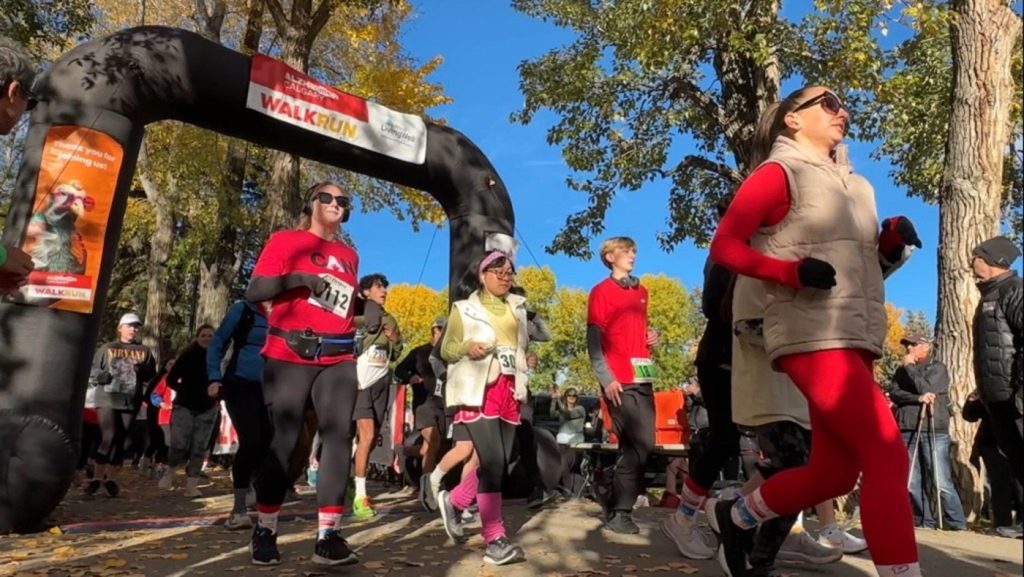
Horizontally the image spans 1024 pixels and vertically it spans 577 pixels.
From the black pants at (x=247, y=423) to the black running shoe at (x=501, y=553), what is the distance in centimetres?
204

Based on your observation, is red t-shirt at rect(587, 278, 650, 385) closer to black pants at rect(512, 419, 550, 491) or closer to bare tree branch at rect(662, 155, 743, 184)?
black pants at rect(512, 419, 550, 491)

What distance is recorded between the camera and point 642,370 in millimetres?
5500

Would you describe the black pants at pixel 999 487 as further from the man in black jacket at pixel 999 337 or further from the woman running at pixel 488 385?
the woman running at pixel 488 385

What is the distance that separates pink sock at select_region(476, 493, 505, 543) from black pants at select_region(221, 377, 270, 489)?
1.90 m

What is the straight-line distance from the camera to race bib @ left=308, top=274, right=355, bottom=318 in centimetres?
436

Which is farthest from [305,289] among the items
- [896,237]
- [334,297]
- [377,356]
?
[377,356]

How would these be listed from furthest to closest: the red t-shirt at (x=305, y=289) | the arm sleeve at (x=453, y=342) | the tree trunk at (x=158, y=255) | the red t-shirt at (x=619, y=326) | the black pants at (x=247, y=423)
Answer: the tree trunk at (x=158, y=255) < the black pants at (x=247, y=423) < the red t-shirt at (x=619, y=326) < the arm sleeve at (x=453, y=342) < the red t-shirt at (x=305, y=289)

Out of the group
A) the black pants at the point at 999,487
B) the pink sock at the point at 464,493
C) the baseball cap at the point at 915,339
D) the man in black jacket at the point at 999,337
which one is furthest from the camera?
the baseball cap at the point at 915,339

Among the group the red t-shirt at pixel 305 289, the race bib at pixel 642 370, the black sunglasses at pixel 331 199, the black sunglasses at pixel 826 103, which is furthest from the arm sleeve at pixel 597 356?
the black sunglasses at pixel 826 103

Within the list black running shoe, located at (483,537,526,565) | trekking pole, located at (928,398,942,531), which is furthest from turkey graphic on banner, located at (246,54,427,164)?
trekking pole, located at (928,398,942,531)

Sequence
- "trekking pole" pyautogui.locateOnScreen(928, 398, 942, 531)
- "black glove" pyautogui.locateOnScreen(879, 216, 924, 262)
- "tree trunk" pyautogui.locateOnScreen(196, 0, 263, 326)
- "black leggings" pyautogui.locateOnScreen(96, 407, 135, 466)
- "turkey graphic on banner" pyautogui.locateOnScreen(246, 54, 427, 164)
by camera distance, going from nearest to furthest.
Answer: "black glove" pyautogui.locateOnScreen(879, 216, 924, 262)
"trekking pole" pyautogui.locateOnScreen(928, 398, 942, 531)
"turkey graphic on banner" pyautogui.locateOnScreen(246, 54, 427, 164)
"black leggings" pyautogui.locateOnScreen(96, 407, 135, 466)
"tree trunk" pyautogui.locateOnScreen(196, 0, 263, 326)

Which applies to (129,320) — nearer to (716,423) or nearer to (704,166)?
(716,423)

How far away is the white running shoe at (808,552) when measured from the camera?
4.23 meters

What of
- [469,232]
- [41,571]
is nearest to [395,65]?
[469,232]
